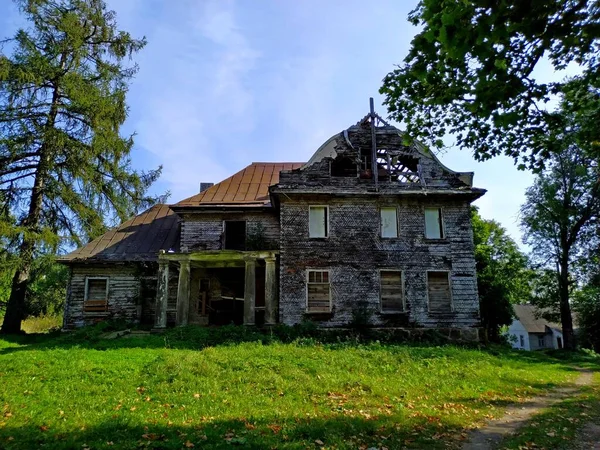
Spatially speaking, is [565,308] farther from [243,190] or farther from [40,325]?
[40,325]

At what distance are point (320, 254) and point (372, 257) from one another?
89.1 inches

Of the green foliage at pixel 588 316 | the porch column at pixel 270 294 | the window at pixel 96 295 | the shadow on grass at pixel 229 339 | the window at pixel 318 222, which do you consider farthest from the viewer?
the green foliage at pixel 588 316

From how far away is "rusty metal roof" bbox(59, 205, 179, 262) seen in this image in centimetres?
2156

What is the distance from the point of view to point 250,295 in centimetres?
1822

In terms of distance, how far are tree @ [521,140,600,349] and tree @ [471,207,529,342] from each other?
262 cm

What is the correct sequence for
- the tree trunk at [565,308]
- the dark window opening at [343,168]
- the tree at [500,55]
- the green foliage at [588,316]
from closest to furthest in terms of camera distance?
the tree at [500,55] → the dark window opening at [343,168] → the tree trunk at [565,308] → the green foliage at [588,316]

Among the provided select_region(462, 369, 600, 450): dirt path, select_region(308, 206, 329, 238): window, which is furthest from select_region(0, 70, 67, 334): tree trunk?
select_region(462, 369, 600, 450): dirt path

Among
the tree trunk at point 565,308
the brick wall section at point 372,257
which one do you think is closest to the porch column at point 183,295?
the brick wall section at point 372,257

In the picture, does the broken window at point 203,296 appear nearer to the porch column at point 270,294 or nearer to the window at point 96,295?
the porch column at point 270,294

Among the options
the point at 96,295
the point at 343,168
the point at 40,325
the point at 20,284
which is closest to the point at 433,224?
the point at 343,168

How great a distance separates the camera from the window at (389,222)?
65.7ft

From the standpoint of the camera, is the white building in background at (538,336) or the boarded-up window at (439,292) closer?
the boarded-up window at (439,292)

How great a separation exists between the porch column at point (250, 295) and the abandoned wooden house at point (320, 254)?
0.14 feet

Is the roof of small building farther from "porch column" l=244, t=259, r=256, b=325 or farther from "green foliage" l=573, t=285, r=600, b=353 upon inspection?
"porch column" l=244, t=259, r=256, b=325
